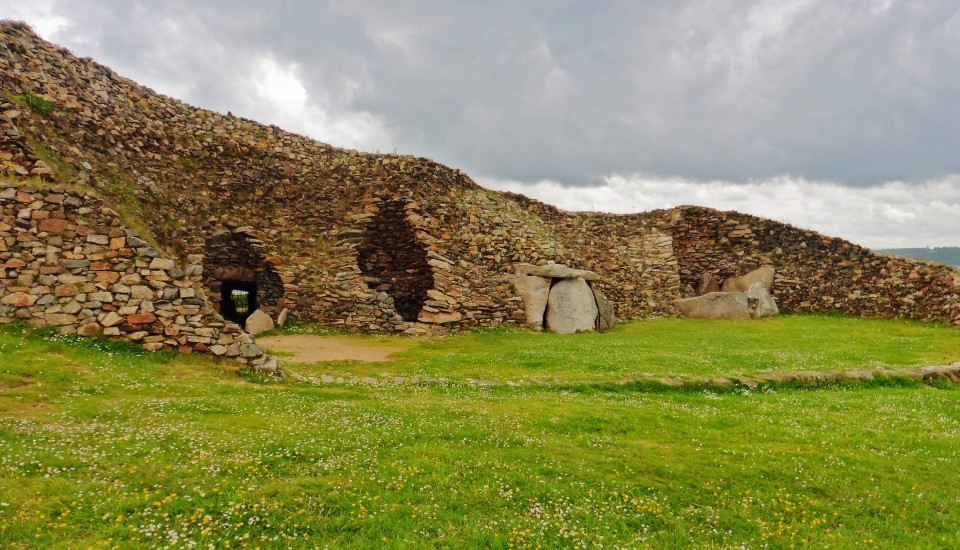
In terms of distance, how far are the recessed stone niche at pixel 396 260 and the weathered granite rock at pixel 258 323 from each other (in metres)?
5.66

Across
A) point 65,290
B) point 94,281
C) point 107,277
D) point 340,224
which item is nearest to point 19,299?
point 65,290

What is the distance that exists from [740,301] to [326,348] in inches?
1041

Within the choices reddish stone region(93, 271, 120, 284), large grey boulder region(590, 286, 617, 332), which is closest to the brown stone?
reddish stone region(93, 271, 120, 284)

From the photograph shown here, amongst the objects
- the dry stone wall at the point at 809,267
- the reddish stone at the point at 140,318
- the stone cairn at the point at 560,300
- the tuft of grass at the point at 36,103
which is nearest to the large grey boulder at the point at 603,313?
the stone cairn at the point at 560,300

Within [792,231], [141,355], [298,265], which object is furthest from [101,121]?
[792,231]

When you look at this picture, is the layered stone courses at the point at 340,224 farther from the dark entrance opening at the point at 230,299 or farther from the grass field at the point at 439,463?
the grass field at the point at 439,463

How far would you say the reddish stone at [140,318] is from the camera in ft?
46.3

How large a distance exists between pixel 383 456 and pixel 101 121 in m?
21.4

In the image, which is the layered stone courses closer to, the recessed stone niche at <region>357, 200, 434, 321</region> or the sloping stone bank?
the recessed stone niche at <region>357, 200, 434, 321</region>

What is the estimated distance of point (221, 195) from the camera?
1007 inches

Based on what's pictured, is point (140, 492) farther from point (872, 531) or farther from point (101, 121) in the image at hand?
point (101, 121)

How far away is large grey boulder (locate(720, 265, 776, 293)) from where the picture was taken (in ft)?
118

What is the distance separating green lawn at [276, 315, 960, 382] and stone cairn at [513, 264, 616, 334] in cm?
149

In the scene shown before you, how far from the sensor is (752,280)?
36.4m
